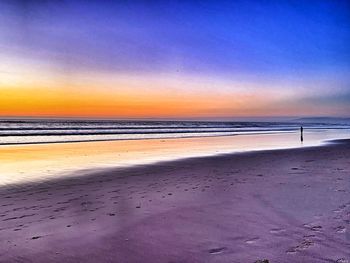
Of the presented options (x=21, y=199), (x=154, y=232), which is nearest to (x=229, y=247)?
(x=154, y=232)

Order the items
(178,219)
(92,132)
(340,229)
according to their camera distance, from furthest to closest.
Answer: (92,132)
(178,219)
(340,229)

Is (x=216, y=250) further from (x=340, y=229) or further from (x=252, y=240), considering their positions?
(x=340, y=229)

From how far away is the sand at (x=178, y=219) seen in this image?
4.12 meters

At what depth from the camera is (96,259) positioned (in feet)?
13.1

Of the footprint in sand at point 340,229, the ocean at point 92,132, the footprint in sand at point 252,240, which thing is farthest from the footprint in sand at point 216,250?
the ocean at point 92,132

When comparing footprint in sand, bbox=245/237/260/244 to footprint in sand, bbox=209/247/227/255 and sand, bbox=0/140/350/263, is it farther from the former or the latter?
footprint in sand, bbox=209/247/227/255

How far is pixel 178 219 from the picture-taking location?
5621 millimetres

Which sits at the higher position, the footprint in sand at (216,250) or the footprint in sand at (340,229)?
the footprint in sand at (216,250)

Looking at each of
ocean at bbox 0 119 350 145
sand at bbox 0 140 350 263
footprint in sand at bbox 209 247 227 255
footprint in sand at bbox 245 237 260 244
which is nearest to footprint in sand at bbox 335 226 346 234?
sand at bbox 0 140 350 263

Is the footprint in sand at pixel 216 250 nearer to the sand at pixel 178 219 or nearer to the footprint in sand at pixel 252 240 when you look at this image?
the sand at pixel 178 219

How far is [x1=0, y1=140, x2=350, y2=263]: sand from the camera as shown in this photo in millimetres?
4117

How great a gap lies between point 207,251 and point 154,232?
3.55ft

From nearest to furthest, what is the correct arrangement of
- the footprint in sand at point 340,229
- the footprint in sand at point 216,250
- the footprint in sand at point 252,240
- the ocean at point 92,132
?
the footprint in sand at point 216,250, the footprint in sand at point 252,240, the footprint in sand at point 340,229, the ocean at point 92,132

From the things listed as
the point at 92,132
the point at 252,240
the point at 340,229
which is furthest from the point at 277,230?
the point at 92,132
